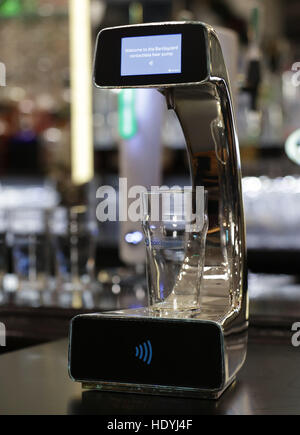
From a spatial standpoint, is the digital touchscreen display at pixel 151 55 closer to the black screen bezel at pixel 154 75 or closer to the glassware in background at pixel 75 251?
the black screen bezel at pixel 154 75

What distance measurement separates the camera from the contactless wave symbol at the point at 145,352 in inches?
35.6

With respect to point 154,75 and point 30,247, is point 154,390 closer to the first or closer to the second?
point 154,75

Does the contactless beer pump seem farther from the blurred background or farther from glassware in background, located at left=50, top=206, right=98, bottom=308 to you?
glassware in background, located at left=50, top=206, right=98, bottom=308

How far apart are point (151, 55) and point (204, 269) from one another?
30 centimetres

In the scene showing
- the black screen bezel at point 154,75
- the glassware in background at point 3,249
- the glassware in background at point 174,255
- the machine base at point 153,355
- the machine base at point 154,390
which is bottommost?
the glassware in background at point 3,249

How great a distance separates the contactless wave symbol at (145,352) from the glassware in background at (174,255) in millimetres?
56

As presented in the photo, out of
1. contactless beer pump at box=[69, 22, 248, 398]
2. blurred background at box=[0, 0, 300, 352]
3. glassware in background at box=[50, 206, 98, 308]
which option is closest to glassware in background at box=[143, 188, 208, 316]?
contactless beer pump at box=[69, 22, 248, 398]

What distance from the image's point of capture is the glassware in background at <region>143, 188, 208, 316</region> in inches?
37.4

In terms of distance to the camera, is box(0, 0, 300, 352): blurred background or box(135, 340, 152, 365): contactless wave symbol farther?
box(0, 0, 300, 352): blurred background

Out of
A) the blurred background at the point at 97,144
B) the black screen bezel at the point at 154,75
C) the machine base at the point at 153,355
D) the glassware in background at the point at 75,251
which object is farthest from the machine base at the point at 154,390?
the glassware in background at the point at 75,251

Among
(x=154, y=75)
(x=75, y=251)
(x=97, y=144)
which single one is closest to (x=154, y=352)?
(x=154, y=75)

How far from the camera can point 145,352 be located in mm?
908

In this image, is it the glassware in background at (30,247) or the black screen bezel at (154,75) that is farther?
the glassware in background at (30,247)
